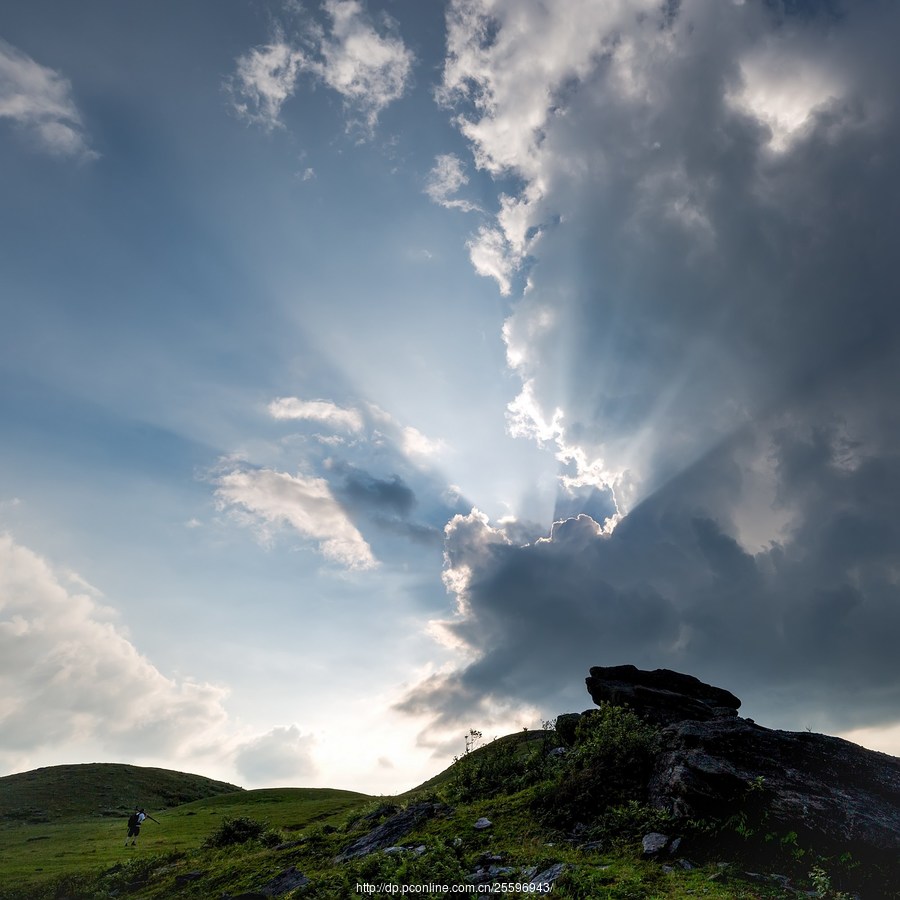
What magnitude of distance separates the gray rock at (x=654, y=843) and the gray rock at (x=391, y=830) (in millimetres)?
13379

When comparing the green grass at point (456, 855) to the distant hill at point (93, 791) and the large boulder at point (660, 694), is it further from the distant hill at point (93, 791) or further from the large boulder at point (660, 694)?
the distant hill at point (93, 791)

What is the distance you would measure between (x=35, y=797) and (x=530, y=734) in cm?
7810

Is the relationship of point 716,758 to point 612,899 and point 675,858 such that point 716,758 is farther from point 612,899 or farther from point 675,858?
point 612,899

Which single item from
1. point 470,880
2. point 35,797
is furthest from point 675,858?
point 35,797

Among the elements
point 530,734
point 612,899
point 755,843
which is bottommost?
point 612,899

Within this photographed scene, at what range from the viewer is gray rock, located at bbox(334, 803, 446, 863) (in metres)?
29.4

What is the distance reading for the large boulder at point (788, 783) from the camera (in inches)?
878

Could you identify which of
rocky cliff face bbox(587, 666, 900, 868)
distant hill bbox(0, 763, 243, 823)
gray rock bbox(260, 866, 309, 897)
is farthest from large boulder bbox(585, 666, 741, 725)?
distant hill bbox(0, 763, 243, 823)

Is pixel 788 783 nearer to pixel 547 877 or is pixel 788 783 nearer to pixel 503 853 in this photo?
pixel 547 877

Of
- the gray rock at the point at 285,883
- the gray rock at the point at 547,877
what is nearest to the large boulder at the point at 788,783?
the gray rock at the point at 547,877

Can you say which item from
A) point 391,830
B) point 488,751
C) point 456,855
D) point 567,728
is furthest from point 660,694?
point 456,855

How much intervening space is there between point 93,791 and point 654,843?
4267 inches

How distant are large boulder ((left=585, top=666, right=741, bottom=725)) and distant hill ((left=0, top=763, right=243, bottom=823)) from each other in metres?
78.4

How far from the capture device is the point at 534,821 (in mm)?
28891
